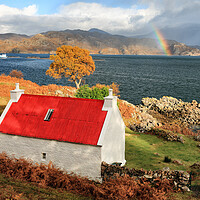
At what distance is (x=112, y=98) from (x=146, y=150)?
1203 centimetres

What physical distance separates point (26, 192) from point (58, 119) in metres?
6.39

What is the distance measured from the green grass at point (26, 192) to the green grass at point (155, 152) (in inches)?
360

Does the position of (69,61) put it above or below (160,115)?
above

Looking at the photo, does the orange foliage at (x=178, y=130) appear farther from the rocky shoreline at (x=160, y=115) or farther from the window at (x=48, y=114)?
the window at (x=48, y=114)

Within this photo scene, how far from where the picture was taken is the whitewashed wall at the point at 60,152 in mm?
16000

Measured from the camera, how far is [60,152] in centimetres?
1672

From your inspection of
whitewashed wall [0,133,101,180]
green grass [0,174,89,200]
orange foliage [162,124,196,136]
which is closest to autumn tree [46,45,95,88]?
orange foliage [162,124,196,136]

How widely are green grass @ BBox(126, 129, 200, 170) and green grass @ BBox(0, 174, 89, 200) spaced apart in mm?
9141

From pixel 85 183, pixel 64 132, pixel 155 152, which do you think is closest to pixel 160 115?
pixel 155 152

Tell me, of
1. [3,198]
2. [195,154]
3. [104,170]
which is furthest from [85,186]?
[195,154]

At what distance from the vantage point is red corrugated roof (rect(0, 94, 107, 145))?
16734 mm

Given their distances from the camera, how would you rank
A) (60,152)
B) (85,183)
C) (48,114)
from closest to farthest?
(85,183) → (60,152) → (48,114)

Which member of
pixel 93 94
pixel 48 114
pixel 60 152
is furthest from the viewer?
pixel 93 94

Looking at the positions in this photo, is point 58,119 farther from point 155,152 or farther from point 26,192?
point 155,152
